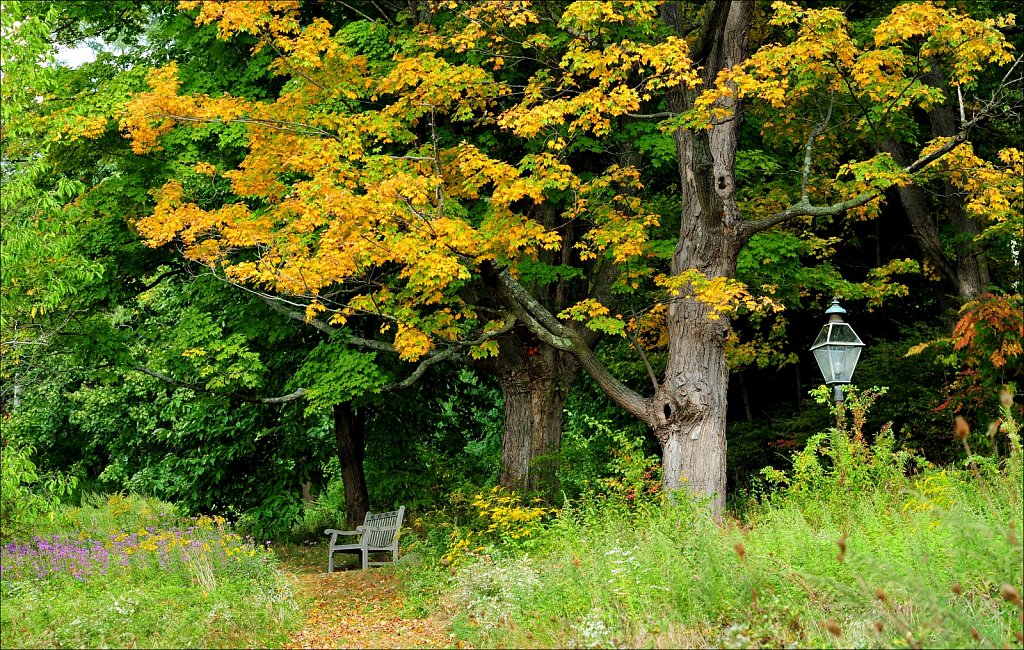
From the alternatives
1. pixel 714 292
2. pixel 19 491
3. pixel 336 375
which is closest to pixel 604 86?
pixel 714 292

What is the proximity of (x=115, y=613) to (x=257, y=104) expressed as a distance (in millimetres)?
6842

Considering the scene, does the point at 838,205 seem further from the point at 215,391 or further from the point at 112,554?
the point at 215,391

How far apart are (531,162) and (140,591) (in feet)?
20.2

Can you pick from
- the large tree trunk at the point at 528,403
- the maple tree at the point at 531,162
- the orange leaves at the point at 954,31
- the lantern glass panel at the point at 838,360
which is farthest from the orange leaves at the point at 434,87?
the lantern glass panel at the point at 838,360

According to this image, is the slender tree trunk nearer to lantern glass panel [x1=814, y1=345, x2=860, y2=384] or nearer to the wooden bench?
the wooden bench

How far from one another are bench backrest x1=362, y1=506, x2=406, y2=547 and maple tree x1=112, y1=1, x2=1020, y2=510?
2.51 metres

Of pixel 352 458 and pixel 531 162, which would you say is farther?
pixel 352 458

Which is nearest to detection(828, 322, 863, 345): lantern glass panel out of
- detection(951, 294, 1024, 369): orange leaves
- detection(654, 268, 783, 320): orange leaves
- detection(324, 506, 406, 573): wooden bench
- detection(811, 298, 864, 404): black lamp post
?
detection(811, 298, 864, 404): black lamp post

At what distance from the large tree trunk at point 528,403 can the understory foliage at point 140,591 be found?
147 inches

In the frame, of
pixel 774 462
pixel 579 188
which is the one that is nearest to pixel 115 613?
pixel 579 188

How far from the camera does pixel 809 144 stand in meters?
11.9

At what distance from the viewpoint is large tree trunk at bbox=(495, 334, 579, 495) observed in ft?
44.1

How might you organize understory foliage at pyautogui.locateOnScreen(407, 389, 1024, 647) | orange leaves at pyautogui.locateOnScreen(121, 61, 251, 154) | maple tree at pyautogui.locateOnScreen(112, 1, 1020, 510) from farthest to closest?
orange leaves at pyautogui.locateOnScreen(121, 61, 251, 154), maple tree at pyautogui.locateOnScreen(112, 1, 1020, 510), understory foliage at pyautogui.locateOnScreen(407, 389, 1024, 647)

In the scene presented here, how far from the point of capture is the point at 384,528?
14266 mm
